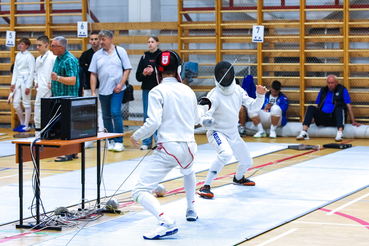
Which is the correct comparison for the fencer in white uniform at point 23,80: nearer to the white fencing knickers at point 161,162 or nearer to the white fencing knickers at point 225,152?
the white fencing knickers at point 225,152

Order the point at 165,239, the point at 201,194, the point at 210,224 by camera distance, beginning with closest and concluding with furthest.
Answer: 1. the point at 165,239
2. the point at 210,224
3. the point at 201,194

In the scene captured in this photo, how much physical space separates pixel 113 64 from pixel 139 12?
3351 mm

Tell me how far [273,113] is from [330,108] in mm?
951

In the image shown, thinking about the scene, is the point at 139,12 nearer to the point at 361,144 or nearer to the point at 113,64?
the point at 113,64

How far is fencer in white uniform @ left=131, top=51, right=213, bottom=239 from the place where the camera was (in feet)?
11.1

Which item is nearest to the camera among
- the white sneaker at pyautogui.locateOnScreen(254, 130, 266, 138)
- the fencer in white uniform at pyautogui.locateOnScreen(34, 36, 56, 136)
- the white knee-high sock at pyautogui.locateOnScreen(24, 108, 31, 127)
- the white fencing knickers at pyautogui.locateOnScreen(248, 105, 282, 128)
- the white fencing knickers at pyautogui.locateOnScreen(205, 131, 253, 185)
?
the white fencing knickers at pyautogui.locateOnScreen(205, 131, 253, 185)

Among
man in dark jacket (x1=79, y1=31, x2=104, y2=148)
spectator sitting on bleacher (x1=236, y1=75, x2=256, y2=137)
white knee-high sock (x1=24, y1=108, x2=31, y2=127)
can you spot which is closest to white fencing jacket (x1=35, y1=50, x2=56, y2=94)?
man in dark jacket (x1=79, y1=31, x2=104, y2=148)

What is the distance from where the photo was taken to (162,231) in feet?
10.9

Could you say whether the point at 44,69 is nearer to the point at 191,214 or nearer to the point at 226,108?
the point at 226,108

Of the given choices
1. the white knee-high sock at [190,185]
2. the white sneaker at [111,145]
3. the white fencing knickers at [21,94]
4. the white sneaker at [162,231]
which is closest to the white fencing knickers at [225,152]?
the white knee-high sock at [190,185]

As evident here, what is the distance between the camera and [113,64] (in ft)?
23.6

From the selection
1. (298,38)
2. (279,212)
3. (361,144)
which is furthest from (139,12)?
(279,212)

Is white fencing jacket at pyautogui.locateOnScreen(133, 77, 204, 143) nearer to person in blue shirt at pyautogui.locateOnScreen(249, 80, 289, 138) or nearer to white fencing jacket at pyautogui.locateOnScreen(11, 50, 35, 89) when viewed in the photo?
person in blue shirt at pyautogui.locateOnScreen(249, 80, 289, 138)

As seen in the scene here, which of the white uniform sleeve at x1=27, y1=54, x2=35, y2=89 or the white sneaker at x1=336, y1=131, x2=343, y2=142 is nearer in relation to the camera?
the white sneaker at x1=336, y1=131, x2=343, y2=142
